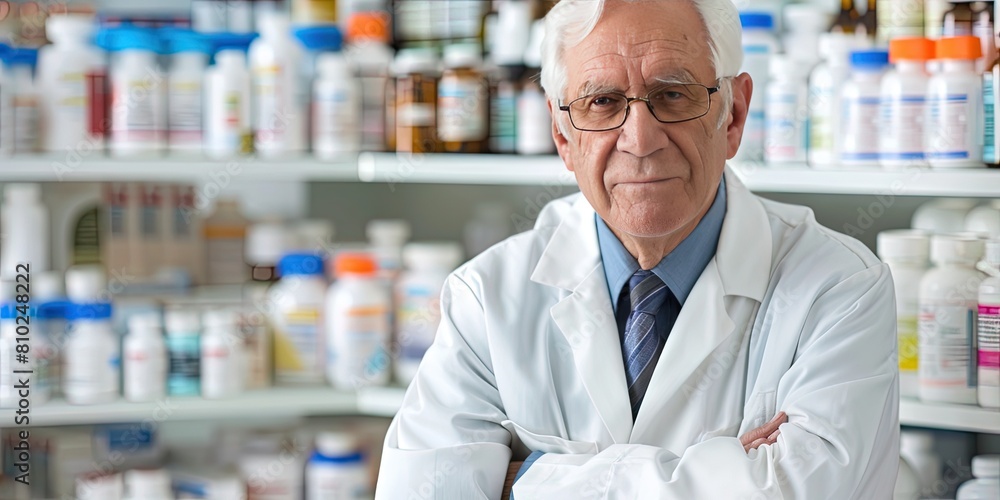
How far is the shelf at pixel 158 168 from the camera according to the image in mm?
1959

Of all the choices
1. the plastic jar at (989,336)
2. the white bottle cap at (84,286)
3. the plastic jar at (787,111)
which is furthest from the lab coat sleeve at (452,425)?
the white bottle cap at (84,286)

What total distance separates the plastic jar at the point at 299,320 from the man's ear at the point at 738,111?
3.36ft

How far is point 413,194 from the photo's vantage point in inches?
103

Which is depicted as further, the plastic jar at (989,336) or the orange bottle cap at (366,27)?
the orange bottle cap at (366,27)

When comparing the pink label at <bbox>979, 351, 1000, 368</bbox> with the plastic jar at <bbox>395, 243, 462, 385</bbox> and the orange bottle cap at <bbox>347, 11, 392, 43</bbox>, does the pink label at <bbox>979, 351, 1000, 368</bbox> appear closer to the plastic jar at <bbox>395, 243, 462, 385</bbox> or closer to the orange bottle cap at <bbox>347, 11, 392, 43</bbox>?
the plastic jar at <bbox>395, 243, 462, 385</bbox>

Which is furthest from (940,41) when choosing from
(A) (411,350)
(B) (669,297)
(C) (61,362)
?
(C) (61,362)

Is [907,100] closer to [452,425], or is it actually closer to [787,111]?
[787,111]

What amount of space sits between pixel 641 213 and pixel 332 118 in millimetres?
976

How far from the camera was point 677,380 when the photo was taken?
1315 millimetres

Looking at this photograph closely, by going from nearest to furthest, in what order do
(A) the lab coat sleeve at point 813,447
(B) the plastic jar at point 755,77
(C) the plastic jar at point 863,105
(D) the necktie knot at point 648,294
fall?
(A) the lab coat sleeve at point 813,447 < (D) the necktie knot at point 648,294 < (C) the plastic jar at point 863,105 < (B) the plastic jar at point 755,77

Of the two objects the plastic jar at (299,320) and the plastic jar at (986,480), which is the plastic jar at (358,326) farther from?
the plastic jar at (986,480)

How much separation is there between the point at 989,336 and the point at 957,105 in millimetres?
372

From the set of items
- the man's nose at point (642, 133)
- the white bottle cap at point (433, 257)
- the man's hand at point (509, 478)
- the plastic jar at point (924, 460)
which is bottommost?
the plastic jar at point (924, 460)

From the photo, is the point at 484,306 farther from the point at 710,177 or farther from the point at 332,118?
the point at 332,118
